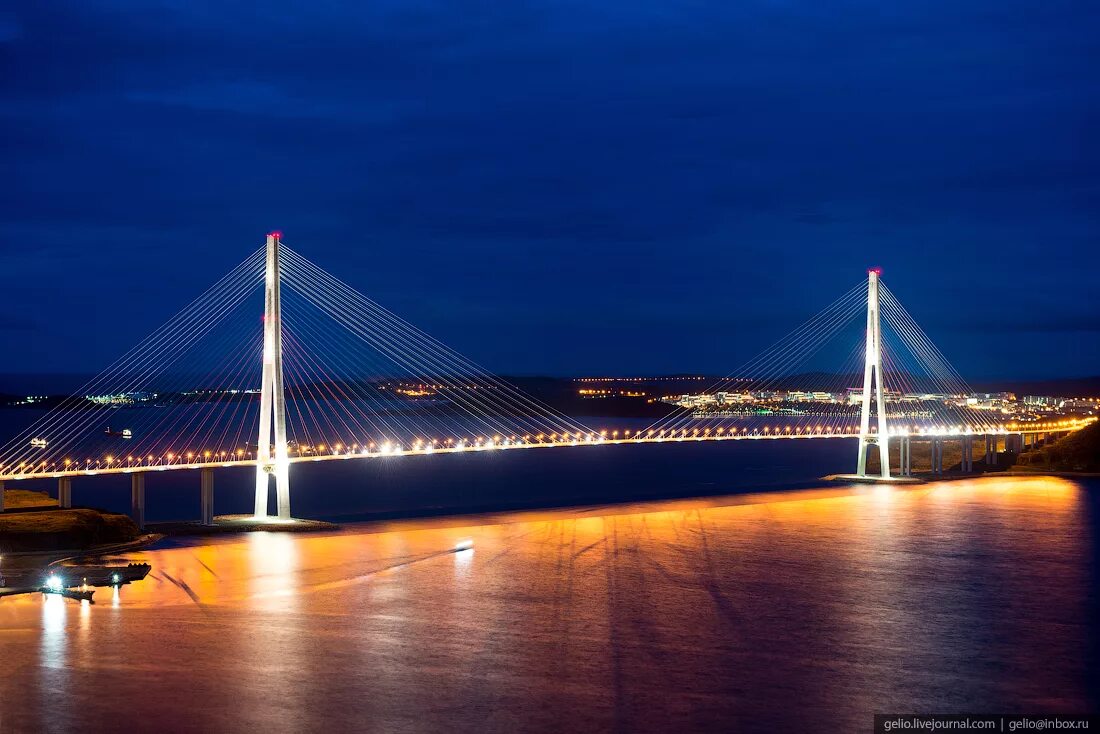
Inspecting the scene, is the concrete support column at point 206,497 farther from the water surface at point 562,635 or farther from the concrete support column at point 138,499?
the water surface at point 562,635

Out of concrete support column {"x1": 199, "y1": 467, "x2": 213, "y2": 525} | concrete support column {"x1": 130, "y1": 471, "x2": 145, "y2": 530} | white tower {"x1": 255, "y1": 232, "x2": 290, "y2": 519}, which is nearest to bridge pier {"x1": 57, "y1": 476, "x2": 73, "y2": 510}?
concrete support column {"x1": 130, "y1": 471, "x2": 145, "y2": 530}

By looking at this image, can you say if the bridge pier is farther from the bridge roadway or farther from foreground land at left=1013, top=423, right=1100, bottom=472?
foreground land at left=1013, top=423, right=1100, bottom=472

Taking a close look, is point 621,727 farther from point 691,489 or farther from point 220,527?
point 691,489

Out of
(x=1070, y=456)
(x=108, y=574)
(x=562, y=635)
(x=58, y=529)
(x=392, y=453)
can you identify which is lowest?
(x=562, y=635)

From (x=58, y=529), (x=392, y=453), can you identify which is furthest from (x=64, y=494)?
(x=392, y=453)

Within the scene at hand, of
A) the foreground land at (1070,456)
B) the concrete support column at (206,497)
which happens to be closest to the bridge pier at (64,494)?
the concrete support column at (206,497)

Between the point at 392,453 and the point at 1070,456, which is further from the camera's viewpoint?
the point at 1070,456

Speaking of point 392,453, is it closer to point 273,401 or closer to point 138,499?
point 273,401

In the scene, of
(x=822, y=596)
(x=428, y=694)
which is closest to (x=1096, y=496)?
(x=822, y=596)
